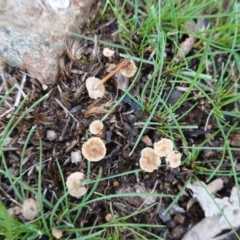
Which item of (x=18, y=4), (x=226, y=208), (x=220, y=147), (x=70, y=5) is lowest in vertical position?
(x=226, y=208)

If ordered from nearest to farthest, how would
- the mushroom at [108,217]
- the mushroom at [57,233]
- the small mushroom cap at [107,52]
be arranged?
the mushroom at [57,233]
the mushroom at [108,217]
the small mushroom cap at [107,52]

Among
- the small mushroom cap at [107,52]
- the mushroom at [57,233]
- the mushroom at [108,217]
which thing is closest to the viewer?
the mushroom at [57,233]

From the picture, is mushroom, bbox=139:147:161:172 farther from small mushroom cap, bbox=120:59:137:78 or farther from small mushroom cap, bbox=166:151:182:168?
small mushroom cap, bbox=120:59:137:78

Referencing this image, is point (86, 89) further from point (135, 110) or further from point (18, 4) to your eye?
point (18, 4)

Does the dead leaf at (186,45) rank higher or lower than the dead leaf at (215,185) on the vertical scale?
higher

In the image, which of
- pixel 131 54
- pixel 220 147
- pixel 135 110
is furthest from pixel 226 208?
pixel 131 54

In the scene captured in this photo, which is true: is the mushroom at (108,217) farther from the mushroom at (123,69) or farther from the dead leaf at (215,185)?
the mushroom at (123,69)

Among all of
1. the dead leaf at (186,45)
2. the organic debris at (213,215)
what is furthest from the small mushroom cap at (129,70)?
the organic debris at (213,215)

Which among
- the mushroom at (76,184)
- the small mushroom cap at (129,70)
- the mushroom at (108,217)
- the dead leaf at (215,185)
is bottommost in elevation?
the dead leaf at (215,185)
